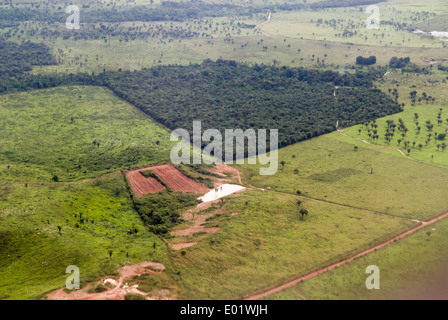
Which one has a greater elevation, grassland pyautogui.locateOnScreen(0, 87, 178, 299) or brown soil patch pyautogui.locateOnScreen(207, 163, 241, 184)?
grassland pyautogui.locateOnScreen(0, 87, 178, 299)

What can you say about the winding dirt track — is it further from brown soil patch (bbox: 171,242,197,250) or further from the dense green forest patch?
the dense green forest patch

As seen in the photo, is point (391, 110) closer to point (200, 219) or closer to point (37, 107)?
point (200, 219)

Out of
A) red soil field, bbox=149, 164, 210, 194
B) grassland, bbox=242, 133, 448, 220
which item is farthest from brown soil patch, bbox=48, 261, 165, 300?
grassland, bbox=242, 133, 448, 220

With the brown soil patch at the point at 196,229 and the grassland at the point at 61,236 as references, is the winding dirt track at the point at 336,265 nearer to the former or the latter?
the grassland at the point at 61,236

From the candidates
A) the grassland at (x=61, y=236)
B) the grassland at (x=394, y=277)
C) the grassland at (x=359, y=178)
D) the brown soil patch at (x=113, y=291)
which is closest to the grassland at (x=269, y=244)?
the grassland at (x=394, y=277)

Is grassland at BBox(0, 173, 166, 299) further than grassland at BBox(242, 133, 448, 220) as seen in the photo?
No
